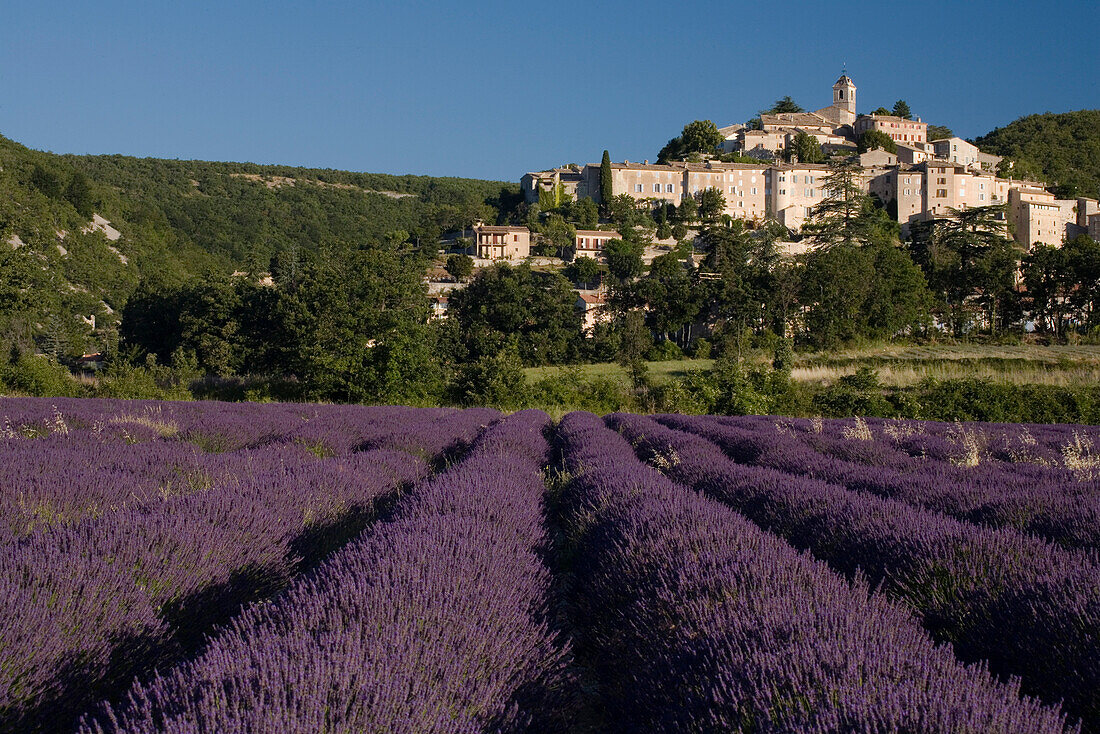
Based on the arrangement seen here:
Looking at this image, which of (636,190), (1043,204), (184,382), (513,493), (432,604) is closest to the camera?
(432,604)

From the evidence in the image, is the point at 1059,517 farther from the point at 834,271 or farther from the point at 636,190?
the point at 636,190

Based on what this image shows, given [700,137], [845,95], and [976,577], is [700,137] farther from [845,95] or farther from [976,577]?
[976,577]

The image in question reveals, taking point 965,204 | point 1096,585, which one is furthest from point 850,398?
point 965,204

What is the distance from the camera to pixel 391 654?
2.14 meters

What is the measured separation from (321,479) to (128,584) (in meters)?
2.54

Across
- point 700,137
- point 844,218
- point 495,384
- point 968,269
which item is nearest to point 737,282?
point 968,269

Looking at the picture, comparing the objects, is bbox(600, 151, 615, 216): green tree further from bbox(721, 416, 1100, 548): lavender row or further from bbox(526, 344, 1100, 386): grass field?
bbox(721, 416, 1100, 548): lavender row

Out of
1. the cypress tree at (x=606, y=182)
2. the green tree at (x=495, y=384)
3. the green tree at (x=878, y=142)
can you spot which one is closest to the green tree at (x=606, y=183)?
the cypress tree at (x=606, y=182)

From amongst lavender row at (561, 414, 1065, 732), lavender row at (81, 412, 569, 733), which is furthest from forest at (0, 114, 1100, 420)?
lavender row at (81, 412, 569, 733)

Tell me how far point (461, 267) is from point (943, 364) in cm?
5103

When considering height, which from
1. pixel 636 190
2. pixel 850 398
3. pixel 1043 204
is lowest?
pixel 850 398

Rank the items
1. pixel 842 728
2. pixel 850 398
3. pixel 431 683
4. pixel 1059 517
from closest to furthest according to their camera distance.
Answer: pixel 842 728 < pixel 431 683 < pixel 1059 517 < pixel 850 398

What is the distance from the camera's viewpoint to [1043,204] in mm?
77812

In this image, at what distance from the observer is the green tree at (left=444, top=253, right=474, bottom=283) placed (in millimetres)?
70938
